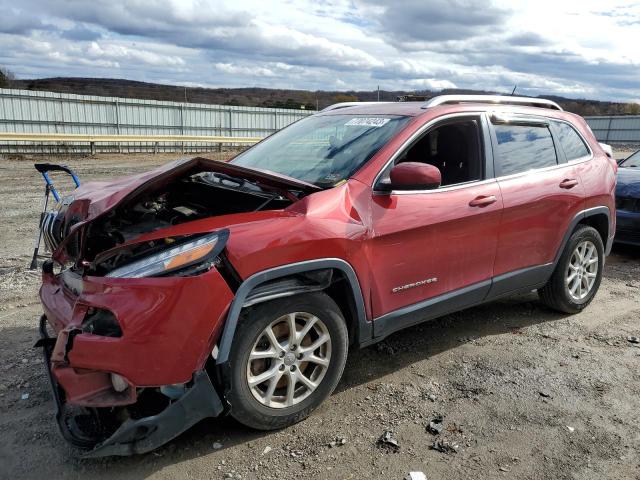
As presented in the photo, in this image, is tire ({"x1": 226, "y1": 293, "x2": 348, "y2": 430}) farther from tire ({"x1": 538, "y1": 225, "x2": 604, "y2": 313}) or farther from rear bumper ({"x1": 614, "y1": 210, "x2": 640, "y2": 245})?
rear bumper ({"x1": 614, "y1": 210, "x2": 640, "y2": 245})

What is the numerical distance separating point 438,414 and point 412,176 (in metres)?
1.48

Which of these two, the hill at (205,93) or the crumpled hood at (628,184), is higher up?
the hill at (205,93)

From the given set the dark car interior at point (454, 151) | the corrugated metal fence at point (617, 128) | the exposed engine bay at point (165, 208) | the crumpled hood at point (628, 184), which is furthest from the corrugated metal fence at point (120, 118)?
the corrugated metal fence at point (617, 128)

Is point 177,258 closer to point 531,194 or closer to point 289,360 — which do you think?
point 289,360

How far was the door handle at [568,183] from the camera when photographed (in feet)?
15.2

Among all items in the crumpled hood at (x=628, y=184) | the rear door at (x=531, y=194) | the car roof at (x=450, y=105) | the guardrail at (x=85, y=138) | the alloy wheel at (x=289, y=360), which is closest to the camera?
the alloy wheel at (x=289, y=360)

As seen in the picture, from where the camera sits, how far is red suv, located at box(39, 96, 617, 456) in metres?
2.71

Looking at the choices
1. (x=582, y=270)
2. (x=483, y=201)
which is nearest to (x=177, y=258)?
(x=483, y=201)

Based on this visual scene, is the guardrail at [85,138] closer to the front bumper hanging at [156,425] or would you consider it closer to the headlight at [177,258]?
the headlight at [177,258]

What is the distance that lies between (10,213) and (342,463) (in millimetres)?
8687

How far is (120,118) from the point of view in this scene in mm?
24875

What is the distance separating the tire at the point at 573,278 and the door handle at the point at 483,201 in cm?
120

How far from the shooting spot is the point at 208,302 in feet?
8.93

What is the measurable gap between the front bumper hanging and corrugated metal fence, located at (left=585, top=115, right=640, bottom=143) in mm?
45075
